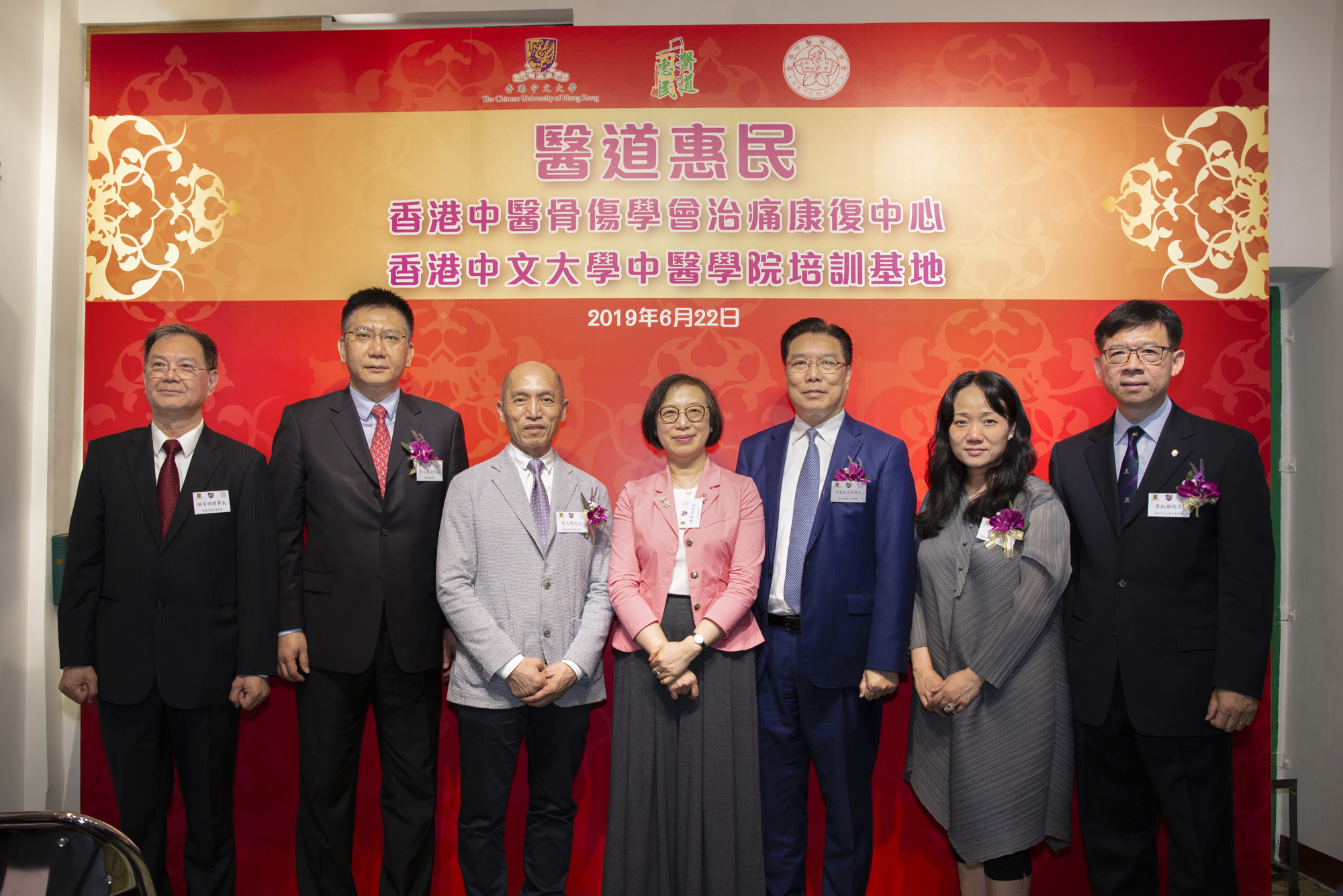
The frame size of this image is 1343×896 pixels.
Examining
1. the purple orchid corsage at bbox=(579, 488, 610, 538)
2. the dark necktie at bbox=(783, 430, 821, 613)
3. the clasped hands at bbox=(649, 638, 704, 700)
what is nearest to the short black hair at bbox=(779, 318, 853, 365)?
the dark necktie at bbox=(783, 430, 821, 613)

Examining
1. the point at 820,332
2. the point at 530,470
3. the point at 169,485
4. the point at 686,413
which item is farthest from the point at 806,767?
the point at 169,485

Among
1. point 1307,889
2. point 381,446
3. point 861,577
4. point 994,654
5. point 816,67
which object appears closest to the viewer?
point 994,654

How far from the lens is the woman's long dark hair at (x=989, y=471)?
103 inches

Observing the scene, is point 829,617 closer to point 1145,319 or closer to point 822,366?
point 822,366

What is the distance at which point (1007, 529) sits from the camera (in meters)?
2.53

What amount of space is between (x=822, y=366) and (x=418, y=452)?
1.54m

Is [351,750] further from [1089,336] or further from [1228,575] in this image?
[1089,336]

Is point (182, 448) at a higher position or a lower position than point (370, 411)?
lower

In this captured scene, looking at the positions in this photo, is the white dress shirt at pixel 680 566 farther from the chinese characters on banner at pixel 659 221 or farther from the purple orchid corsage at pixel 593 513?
the chinese characters on banner at pixel 659 221

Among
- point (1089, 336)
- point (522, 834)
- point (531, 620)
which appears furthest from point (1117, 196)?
point (522, 834)

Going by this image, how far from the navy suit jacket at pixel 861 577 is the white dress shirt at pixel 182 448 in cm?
216

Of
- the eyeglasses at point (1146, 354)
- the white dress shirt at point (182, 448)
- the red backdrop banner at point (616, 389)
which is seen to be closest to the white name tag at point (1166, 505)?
the eyeglasses at point (1146, 354)

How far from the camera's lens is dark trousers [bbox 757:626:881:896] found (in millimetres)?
2730

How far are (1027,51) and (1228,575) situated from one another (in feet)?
7.60
